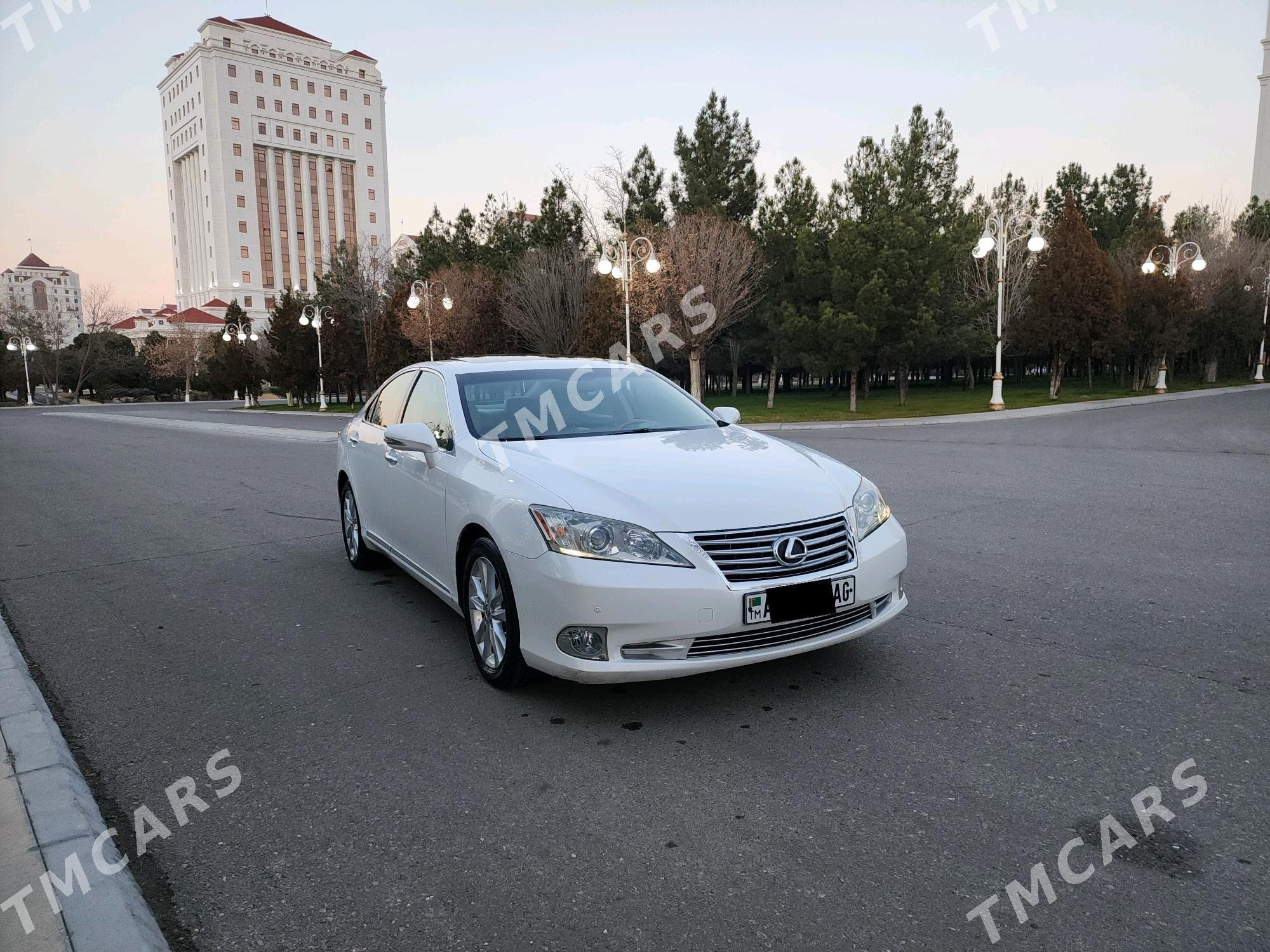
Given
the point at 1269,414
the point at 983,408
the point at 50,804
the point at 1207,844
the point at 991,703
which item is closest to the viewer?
the point at 1207,844

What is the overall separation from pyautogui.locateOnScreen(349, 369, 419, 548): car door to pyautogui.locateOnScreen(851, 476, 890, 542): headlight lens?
2891 mm

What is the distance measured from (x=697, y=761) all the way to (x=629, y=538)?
93cm

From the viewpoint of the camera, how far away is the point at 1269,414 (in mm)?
22703

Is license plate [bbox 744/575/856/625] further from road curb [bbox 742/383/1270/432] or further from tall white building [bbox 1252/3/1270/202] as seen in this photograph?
tall white building [bbox 1252/3/1270/202]

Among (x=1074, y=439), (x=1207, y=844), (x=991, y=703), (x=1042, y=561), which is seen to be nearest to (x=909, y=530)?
(x=1042, y=561)

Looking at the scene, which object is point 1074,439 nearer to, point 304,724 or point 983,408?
point 983,408

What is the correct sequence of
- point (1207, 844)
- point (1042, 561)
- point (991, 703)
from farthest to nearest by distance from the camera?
point (1042, 561)
point (991, 703)
point (1207, 844)

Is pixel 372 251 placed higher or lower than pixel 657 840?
higher

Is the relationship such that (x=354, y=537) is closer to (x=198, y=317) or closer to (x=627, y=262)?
(x=627, y=262)

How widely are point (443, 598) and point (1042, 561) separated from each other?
4.40 metres

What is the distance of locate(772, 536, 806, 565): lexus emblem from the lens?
3.64 meters
